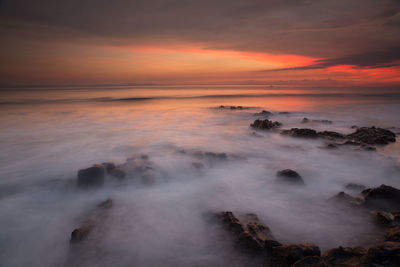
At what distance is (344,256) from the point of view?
210cm

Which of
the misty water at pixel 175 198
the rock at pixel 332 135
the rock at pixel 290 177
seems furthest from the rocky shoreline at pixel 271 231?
the rock at pixel 332 135

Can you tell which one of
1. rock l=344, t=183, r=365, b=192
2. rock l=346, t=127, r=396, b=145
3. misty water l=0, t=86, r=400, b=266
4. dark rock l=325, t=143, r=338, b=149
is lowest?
misty water l=0, t=86, r=400, b=266

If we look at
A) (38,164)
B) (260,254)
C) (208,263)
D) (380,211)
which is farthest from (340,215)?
(38,164)

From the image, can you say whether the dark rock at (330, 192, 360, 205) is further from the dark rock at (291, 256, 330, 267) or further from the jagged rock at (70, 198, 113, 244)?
the jagged rock at (70, 198, 113, 244)

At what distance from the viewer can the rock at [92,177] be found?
187 inches

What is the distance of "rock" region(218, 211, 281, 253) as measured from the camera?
8.67 ft

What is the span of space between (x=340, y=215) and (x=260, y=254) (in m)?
1.75

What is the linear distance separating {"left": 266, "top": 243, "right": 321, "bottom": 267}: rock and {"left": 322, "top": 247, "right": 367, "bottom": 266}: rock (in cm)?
12

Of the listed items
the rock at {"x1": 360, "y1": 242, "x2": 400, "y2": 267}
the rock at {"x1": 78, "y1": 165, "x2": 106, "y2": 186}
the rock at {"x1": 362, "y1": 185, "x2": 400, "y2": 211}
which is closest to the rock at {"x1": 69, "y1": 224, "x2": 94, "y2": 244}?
the rock at {"x1": 78, "y1": 165, "x2": 106, "y2": 186}

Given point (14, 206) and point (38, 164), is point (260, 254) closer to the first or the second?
point (14, 206)

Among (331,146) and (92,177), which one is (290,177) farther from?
(92,177)

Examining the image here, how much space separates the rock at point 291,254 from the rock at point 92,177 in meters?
3.87

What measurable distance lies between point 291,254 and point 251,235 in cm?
73

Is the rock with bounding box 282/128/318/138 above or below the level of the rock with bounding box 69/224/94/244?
above
